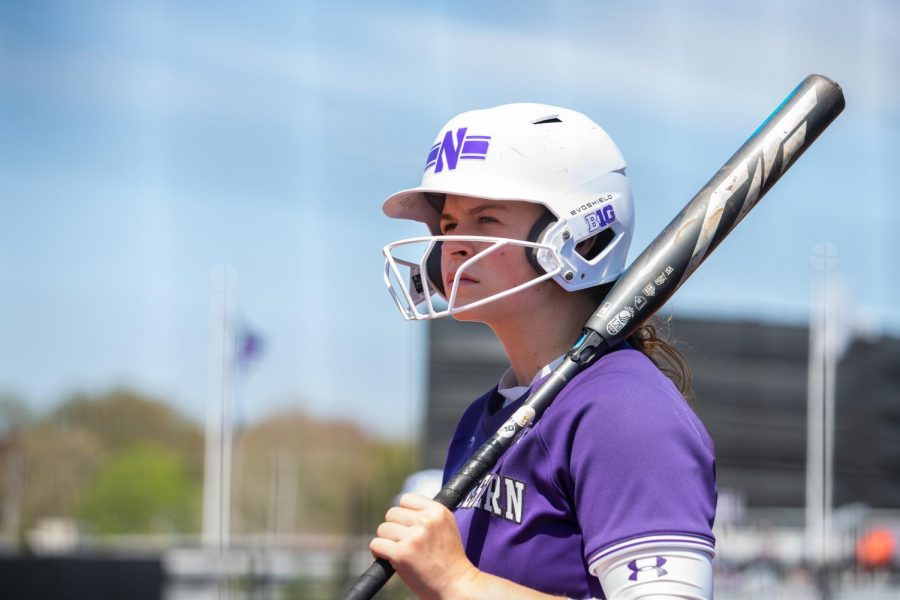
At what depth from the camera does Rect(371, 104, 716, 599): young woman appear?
6.01 ft

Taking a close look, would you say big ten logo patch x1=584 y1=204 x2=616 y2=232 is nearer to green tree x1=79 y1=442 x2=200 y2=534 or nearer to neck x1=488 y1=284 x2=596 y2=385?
neck x1=488 y1=284 x2=596 y2=385

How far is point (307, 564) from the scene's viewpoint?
14.2m

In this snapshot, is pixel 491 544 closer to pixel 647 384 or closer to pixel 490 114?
pixel 647 384

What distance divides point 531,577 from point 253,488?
17781 millimetres

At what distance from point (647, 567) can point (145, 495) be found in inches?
1130

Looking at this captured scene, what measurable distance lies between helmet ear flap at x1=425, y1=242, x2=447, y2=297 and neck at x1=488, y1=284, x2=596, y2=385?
0.25 meters

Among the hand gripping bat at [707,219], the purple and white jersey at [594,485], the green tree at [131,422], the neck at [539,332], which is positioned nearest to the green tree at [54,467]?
the green tree at [131,422]

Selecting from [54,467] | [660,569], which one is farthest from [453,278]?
[54,467]

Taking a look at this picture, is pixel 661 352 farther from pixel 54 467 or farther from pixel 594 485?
pixel 54 467

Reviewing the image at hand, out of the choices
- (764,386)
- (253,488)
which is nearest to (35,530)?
(253,488)

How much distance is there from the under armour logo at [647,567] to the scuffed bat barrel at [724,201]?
1.71 ft

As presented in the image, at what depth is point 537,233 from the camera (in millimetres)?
2223

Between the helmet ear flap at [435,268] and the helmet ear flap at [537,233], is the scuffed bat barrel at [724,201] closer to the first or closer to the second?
the helmet ear flap at [537,233]

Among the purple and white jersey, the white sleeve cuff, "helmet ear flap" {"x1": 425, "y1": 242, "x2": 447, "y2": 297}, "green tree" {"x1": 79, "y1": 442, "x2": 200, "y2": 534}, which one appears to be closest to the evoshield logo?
"helmet ear flap" {"x1": 425, "y1": 242, "x2": 447, "y2": 297}
